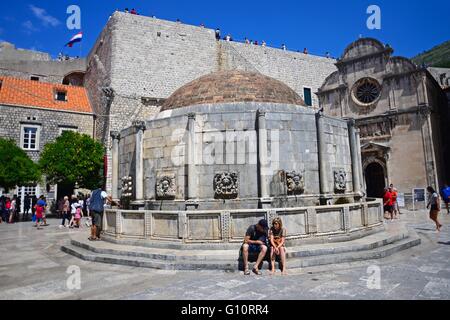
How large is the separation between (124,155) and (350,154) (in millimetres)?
8654

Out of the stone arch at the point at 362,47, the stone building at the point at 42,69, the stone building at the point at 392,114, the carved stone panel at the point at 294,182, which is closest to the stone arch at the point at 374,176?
the stone building at the point at 392,114

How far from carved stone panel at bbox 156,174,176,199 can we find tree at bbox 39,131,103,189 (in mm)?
16251

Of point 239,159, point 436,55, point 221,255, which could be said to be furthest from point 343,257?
point 436,55

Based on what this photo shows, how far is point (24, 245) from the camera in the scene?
33.9ft

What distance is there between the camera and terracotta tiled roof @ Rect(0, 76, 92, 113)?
28.0 metres

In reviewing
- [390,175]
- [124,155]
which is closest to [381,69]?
[390,175]

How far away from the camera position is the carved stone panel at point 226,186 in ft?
31.4

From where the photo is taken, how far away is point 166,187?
32.6 feet

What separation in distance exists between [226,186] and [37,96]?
27.1 meters

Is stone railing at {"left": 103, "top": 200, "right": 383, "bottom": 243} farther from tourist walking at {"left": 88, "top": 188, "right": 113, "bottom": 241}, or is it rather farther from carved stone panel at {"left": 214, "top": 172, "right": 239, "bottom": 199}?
carved stone panel at {"left": 214, "top": 172, "right": 239, "bottom": 199}

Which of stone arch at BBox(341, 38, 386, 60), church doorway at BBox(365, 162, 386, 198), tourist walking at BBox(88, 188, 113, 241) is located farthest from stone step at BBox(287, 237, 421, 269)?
stone arch at BBox(341, 38, 386, 60)

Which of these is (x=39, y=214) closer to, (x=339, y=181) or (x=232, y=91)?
(x=232, y=91)
